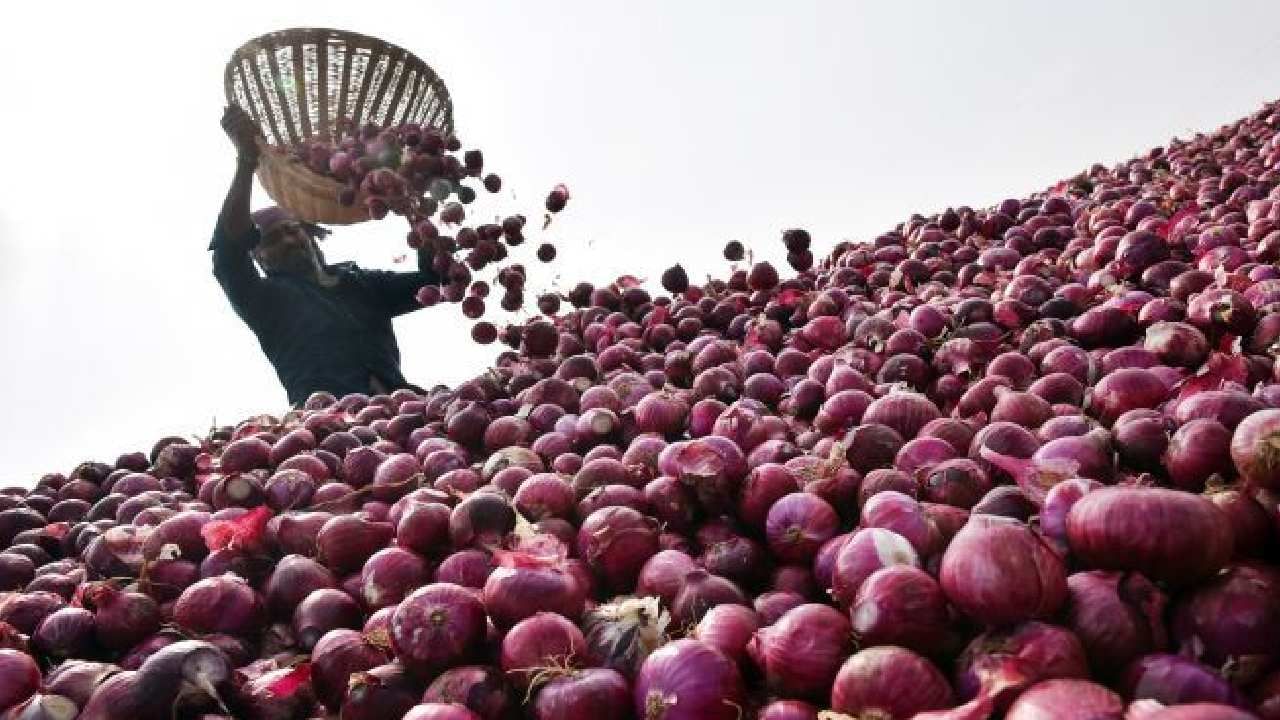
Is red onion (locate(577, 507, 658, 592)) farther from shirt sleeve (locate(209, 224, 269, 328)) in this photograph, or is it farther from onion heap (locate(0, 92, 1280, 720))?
shirt sleeve (locate(209, 224, 269, 328))

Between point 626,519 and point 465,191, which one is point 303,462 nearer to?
point 626,519

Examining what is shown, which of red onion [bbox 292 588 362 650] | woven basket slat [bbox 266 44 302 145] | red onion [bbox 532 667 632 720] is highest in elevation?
woven basket slat [bbox 266 44 302 145]

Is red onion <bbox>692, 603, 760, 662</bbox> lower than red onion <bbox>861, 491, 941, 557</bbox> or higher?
lower

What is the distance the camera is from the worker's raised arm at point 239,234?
4.10 m

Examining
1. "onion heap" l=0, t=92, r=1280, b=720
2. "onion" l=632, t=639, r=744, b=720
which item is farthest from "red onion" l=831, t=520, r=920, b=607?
"onion" l=632, t=639, r=744, b=720

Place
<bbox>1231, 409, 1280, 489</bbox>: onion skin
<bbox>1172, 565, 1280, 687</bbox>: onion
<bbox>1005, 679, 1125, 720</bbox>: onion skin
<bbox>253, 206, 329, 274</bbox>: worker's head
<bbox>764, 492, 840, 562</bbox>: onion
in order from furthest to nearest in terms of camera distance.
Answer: <bbox>253, 206, 329, 274</bbox>: worker's head, <bbox>764, 492, 840, 562</bbox>: onion, <bbox>1231, 409, 1280, 489</bbox>: onion skin, <bbox>1172, 565, 1280, 687</bbox>: onion, <bbox>1005, 679, 1125, 720</bbox>: onion skin

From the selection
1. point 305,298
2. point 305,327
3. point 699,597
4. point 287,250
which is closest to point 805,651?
point 699,597

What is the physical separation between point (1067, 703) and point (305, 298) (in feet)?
15.5

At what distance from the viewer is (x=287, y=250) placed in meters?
5.27

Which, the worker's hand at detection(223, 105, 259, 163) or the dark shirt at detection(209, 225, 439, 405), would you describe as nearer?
the worker's hand at detection(223, 105, 259, 163)

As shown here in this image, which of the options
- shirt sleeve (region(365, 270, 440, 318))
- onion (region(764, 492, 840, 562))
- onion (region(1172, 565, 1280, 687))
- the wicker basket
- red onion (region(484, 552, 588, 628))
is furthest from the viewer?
shirt sleeve (region(365, 270, 440, 318))

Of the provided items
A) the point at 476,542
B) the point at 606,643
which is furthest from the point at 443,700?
the point at 476,542

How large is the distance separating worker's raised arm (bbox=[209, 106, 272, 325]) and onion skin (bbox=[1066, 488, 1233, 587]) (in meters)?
3.95

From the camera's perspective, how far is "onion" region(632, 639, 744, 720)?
119 centimetres
